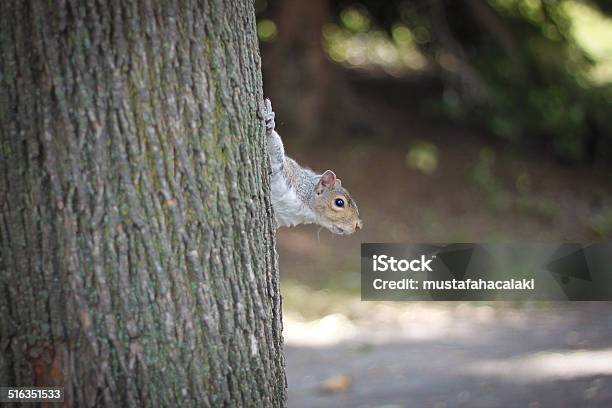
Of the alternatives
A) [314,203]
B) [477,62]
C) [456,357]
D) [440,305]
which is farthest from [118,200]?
[477,62]

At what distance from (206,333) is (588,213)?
687cm

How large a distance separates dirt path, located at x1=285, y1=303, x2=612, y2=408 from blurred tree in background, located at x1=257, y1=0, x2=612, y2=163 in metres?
3.06

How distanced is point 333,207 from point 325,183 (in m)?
0.13

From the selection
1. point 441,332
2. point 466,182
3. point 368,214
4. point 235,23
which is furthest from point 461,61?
point 235,23

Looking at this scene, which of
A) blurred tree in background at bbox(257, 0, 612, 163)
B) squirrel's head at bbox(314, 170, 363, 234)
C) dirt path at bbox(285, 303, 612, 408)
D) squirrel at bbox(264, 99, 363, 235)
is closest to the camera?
squirrel at bbox(264, 99, 363, 235)

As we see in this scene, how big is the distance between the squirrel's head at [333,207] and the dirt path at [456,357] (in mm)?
1180

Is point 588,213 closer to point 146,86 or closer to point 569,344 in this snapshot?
point 569,344

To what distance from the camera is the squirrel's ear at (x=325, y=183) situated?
4164mm

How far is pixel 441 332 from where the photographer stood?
20.9ft

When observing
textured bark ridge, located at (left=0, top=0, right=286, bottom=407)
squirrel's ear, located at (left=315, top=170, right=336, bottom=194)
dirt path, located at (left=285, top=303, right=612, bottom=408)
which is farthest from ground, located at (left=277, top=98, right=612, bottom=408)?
textured bark ridge, located at (left=0, top=0, right=286, bottom=407)

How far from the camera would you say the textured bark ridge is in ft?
7.97

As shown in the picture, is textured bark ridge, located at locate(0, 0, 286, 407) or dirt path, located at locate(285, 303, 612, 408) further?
dirt path, located at locate(285, 303, 612, 408)

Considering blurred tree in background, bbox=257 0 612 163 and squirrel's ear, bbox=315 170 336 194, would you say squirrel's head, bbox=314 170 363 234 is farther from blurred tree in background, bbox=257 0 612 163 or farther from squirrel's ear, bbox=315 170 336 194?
blurred tree in background, bbox=257 0 612 163

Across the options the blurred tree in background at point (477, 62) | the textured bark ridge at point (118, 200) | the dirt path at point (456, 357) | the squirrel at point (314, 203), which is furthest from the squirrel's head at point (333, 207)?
the blurred tree in background at point (477, 62)
